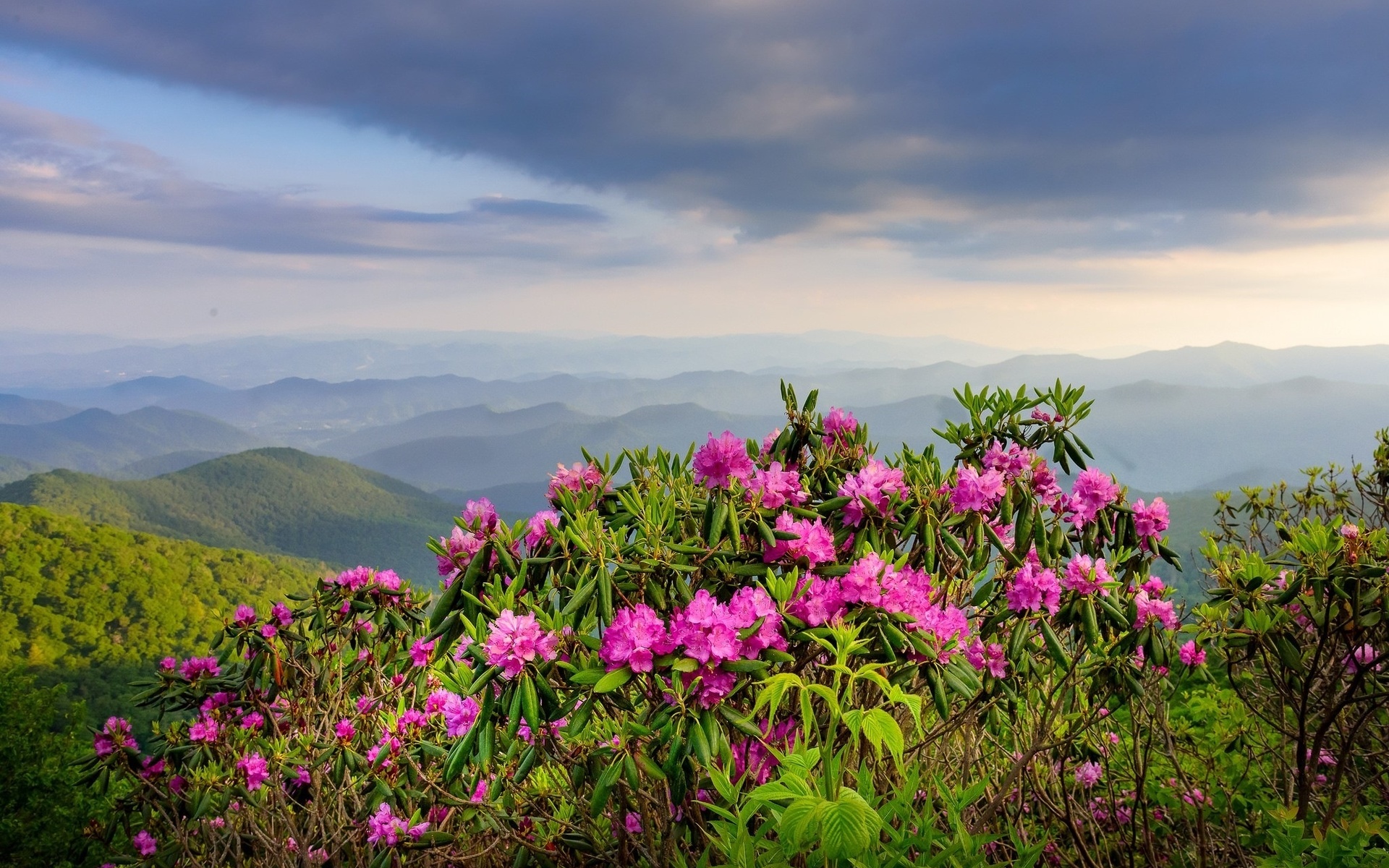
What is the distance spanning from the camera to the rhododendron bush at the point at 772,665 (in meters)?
2.12

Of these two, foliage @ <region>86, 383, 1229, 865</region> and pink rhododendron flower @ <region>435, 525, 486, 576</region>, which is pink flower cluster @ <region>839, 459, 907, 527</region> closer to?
foliage @ <region>86, 383, 1229, 865</region>

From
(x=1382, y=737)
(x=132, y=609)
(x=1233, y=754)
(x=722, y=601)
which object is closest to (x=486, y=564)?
(x=722, y=601)

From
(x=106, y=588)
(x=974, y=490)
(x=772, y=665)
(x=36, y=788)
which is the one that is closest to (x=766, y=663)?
(x=772, y=665)

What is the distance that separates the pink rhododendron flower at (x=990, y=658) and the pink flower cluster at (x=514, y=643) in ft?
5.30

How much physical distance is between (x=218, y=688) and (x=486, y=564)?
3.34 m

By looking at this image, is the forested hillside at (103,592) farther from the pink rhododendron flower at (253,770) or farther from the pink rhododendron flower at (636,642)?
the pink rhododendron flower at (636,642)

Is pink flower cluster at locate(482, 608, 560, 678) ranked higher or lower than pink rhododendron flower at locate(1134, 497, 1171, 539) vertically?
lower

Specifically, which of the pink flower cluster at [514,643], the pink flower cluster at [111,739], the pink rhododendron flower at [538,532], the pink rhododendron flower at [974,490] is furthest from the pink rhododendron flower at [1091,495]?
the pink flower cluster at [111,739]

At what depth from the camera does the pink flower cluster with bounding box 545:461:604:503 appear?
3.13 metres

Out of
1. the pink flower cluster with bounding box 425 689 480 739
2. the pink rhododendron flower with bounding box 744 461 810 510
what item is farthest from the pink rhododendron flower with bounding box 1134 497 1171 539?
the pink flower cluster with bounding box 425 689 480 739

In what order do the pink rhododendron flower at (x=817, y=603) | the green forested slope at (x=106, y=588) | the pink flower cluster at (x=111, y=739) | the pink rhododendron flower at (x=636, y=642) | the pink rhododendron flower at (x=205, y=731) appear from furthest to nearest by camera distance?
1. the green forested slope at (x=106, y=588)
2. the pink flower cluster at (x=111, y=739)
3. the pink rhododendron flower at (x=205, y=731)
4. the pink rhododendron flower at (x=817, y=603)
5. the pink rhododendron flower at (x=636, y=642)

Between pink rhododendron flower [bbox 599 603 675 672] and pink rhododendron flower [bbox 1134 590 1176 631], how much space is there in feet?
6.41

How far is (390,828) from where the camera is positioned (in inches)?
148

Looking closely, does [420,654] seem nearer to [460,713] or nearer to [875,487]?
[460,713]
